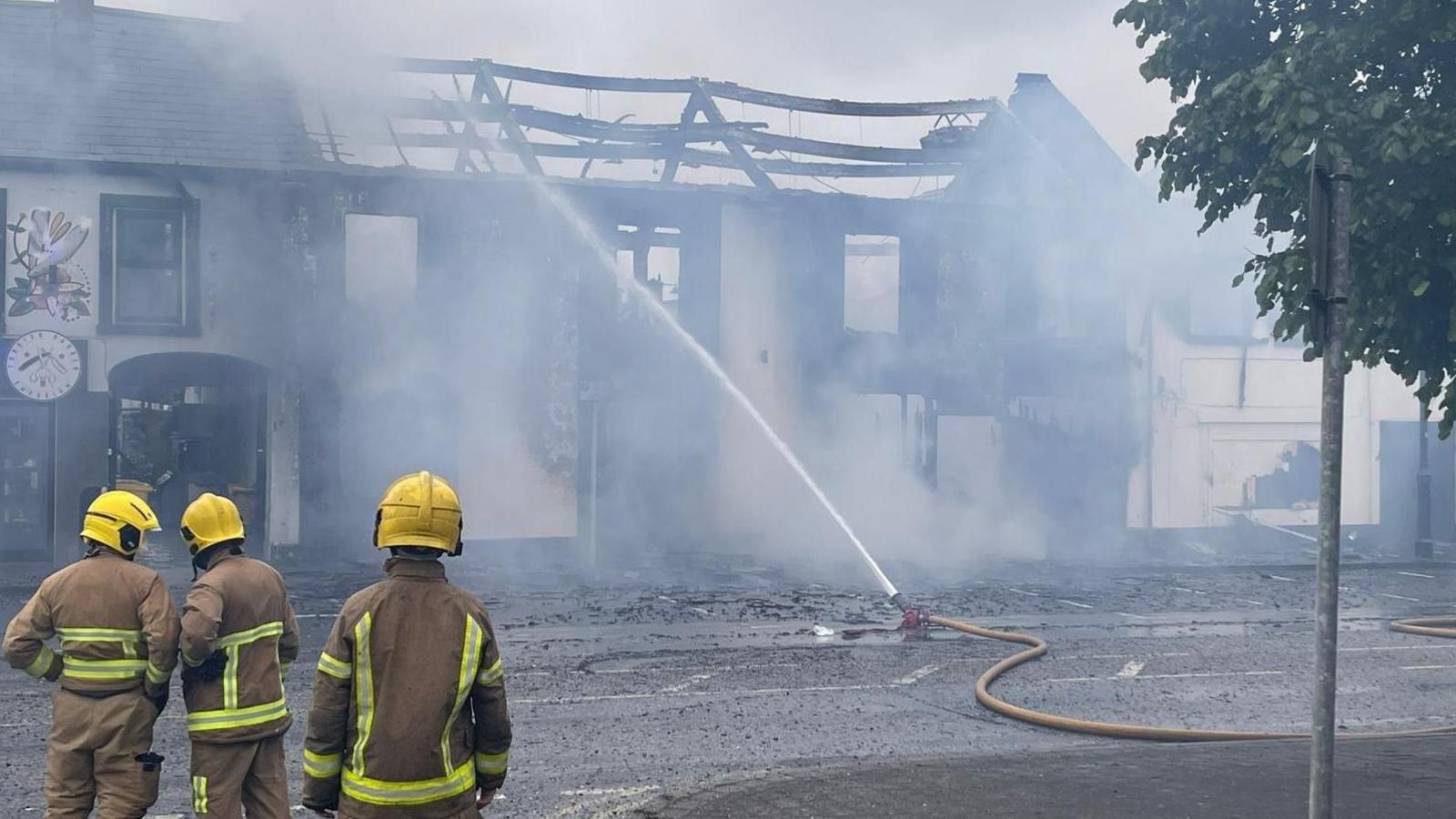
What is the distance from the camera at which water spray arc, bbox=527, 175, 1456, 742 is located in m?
8.80

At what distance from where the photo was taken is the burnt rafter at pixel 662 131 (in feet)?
73.3

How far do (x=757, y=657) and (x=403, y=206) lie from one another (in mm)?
12443

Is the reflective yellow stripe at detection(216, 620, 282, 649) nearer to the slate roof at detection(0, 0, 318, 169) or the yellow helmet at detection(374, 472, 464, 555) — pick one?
the yellow helmet at detection(374, 472, 464, 555)

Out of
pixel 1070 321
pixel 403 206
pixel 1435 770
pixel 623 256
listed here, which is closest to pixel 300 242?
pixel 403 206

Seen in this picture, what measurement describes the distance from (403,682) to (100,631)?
195cm

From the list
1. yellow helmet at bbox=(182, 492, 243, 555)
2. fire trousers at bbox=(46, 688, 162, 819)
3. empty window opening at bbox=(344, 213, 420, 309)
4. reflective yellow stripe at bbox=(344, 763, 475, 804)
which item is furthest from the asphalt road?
empty window opening at bbox=(344, 213, 420, 309)

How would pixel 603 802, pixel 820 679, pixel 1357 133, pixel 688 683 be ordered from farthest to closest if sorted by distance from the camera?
pixel 820 679, pixel 688 683, pixel 603 802, pixel 1357 133

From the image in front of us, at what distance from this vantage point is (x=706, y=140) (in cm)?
2391

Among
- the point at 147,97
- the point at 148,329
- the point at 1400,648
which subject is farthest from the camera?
the point at 147,97

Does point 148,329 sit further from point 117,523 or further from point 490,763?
point 490,763

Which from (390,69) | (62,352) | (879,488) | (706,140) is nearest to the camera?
(62,352)

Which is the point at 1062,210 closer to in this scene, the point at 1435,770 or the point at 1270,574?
the point at 1270,574

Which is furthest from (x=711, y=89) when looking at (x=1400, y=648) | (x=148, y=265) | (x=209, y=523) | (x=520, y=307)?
(x=209, y=523)

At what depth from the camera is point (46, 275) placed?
1977 centimetres
